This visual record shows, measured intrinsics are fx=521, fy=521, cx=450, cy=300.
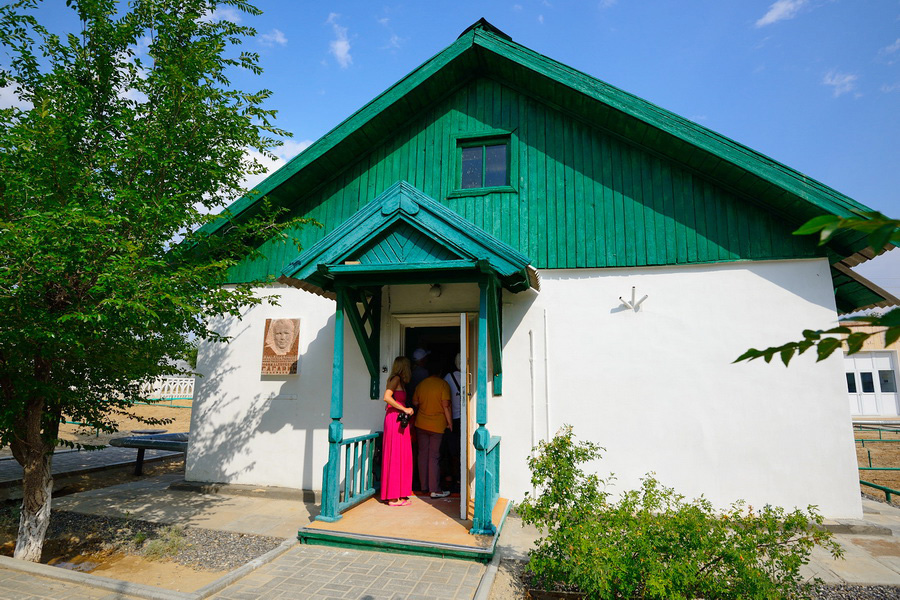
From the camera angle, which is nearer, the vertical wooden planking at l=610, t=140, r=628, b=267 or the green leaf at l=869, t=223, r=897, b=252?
the green leaf at l=869, t=223, r=897, b=252

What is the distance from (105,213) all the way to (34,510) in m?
3.20

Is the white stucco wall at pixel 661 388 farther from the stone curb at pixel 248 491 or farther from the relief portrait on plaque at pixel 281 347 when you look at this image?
the relief portrait on plaque at pixel 281 347

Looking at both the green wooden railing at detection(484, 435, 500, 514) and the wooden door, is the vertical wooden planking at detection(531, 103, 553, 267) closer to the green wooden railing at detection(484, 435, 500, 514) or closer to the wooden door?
the wooden door

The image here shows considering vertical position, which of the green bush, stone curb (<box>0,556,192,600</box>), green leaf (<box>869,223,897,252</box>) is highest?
green leaf (<box>869,223,897,252</box>)

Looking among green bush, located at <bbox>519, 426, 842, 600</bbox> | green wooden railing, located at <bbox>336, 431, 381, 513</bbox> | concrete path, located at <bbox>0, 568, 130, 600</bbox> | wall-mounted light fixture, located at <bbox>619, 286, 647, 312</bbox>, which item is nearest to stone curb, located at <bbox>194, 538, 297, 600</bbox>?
concrete path, located at <bbox>0, 568, 130, 600</bbox>

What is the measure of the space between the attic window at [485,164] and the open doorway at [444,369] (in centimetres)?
251

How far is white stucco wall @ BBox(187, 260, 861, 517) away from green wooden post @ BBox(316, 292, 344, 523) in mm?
1400

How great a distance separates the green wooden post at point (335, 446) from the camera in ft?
19.0

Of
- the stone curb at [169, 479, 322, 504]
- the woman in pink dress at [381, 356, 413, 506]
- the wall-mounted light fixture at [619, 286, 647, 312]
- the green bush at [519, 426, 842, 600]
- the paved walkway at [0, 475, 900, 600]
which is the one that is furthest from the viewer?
the stone curb at [169, 479, 322, 504]

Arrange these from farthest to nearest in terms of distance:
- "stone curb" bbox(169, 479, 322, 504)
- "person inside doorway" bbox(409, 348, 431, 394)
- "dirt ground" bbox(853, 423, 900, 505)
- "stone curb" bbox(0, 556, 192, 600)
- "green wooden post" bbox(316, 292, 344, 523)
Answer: "dirt ground" bbox(853, 423, 900, 505) < "person inside doorway" bbox(409, 348, 431, 394) < "stone curb" bbox(169, 479, 322, 504) < "green wooden post" bbox(316, 292, 344, 523) < "stone curb" bbox(0, 556, 192, 600)

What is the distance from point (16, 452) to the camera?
5520 millimetres

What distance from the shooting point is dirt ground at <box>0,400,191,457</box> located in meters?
14.4

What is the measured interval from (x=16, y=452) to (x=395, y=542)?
4145mm

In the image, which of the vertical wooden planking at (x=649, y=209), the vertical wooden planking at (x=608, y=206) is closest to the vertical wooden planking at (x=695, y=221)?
the vertical wooden planking at (x=649, y=209)
